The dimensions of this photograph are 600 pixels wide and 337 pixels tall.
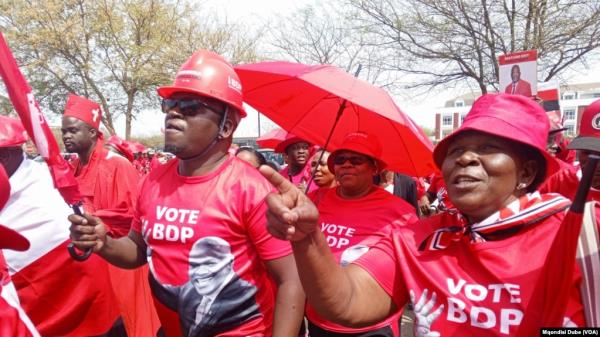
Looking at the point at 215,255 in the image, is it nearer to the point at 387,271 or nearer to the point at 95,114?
the point at 387,271

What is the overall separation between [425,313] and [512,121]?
0.75 m

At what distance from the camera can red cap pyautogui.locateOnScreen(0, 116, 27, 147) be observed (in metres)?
2.69

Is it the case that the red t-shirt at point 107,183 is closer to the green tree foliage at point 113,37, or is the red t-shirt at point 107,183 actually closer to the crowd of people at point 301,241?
the crowd of people at point 301,241

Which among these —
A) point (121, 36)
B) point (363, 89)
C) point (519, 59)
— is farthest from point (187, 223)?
point (121, 36)

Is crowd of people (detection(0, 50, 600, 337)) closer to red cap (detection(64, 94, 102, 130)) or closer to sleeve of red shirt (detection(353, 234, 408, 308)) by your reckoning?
sleeve of red shirt (detection(353, 234, 408, 308))

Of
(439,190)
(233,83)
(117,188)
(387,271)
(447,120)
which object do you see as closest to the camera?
(387,271)

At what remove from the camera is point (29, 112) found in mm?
1855

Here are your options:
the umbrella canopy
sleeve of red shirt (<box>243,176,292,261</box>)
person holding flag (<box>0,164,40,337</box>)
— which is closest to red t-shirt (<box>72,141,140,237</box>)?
the umbrella canopy

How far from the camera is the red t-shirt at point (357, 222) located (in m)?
2.97

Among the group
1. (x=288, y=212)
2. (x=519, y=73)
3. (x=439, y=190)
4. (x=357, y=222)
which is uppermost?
(x=519, y=73)

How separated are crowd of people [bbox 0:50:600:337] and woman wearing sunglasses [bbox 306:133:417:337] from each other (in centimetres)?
1

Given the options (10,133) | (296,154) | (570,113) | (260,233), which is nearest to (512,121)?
(260,233)

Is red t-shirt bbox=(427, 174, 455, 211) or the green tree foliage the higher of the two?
the green tree foliage

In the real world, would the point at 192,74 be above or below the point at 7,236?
above
